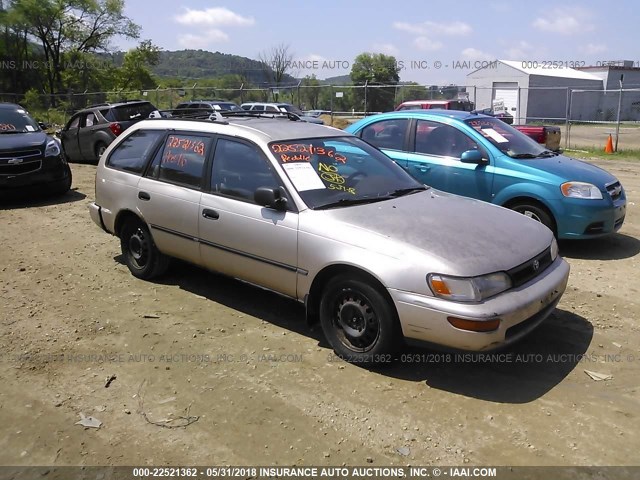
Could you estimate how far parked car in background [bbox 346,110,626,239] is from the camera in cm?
632

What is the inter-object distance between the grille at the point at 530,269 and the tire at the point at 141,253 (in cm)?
343

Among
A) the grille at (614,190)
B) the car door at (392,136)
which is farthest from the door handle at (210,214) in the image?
the grille at (614,190)

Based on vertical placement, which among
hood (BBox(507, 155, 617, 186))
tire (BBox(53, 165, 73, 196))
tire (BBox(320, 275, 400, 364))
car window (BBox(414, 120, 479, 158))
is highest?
car window (BBox(414, 120, 479, 158))

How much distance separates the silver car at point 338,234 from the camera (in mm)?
3547

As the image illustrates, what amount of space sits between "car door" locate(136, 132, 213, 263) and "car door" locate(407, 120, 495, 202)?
3.19 meters

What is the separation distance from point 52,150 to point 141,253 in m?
5.31

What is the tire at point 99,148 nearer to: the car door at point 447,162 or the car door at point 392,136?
the car door at point 392,136

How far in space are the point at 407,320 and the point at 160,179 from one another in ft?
9.60

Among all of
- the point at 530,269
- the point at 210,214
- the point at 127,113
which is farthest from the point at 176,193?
the point at 127,113

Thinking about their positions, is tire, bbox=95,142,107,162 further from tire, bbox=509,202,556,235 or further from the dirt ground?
tire, bbox=509,202,556,235

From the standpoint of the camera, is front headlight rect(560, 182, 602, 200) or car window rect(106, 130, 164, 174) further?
front headlight rect(560, 182, 602, 200)

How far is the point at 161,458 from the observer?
308 centimetres

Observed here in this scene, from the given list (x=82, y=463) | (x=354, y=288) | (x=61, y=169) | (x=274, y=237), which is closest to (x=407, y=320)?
(x=354, y=288)

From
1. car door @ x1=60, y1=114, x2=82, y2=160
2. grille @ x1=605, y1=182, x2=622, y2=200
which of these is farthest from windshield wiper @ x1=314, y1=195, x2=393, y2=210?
car door @ x1=60, y1=114, x2=82, y2=160
